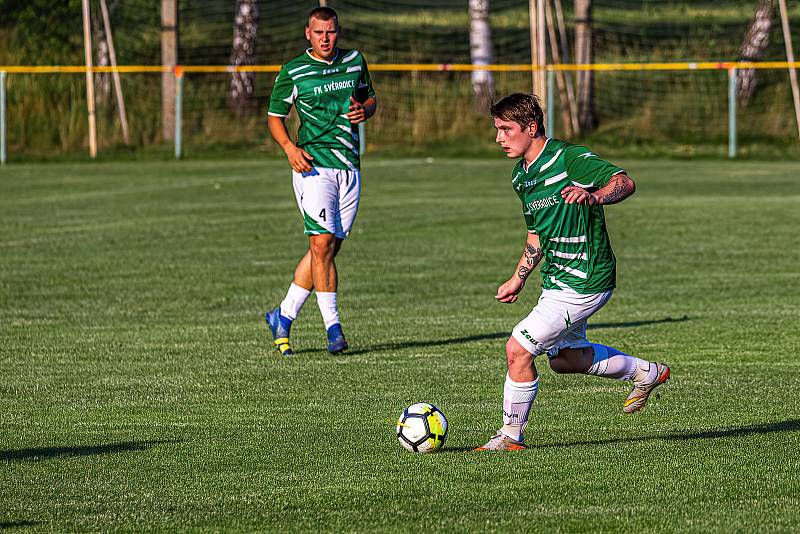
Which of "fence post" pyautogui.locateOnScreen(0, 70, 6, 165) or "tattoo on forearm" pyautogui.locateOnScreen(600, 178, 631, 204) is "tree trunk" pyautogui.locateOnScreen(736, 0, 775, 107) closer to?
"fence post" pyautogui.locateOnScreen(0, 70, 6, 165)

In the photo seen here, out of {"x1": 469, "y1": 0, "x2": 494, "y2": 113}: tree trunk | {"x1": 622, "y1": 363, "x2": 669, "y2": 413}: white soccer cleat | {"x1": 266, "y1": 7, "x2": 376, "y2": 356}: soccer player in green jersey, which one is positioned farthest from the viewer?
{"x1": 469, "y1": 0, "x2": 494, "y2": 113}: tree trunk

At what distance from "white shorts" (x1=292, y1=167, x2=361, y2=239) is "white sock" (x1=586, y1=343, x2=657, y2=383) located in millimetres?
3326

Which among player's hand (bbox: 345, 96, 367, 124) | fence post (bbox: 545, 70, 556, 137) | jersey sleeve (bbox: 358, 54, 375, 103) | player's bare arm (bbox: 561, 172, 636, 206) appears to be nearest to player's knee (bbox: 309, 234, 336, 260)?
player's hand (bbox: 345, 96, 367, 124)

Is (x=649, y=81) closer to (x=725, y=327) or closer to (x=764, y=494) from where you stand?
(x=725, y=327)

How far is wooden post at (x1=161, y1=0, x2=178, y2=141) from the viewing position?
31188 millimetres

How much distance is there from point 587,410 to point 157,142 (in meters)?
24.7

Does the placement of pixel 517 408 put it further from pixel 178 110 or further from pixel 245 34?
pixel 245 34

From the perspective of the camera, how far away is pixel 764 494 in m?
5.93

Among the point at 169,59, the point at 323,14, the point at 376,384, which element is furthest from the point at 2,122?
the point at 376,384

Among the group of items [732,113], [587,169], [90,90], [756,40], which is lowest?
[587,169]

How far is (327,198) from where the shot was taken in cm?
1020

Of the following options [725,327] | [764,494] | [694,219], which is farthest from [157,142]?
[764,494]

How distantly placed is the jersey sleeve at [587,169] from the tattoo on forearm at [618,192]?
102 mm

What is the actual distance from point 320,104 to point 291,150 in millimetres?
437
